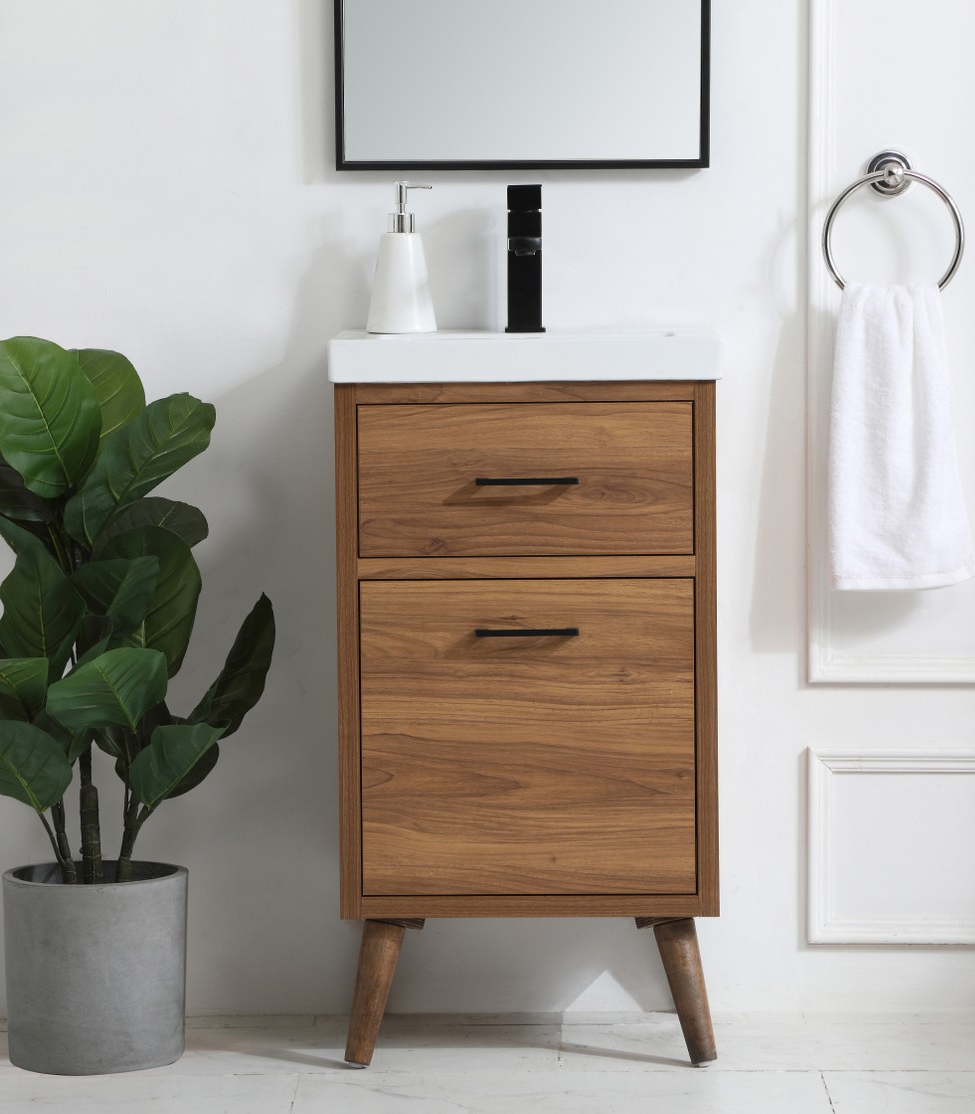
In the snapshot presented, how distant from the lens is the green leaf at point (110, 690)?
4.43 feet

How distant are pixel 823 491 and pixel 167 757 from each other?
933 mm

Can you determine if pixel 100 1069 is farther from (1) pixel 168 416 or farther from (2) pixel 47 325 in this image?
(2) pixel 47 325

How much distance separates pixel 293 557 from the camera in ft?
5.69

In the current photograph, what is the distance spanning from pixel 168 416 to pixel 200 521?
0.17m

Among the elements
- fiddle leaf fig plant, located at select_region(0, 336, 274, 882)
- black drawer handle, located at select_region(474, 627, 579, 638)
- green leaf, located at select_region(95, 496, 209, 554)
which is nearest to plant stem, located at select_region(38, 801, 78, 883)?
fiddle leaf fig plant, located at select_region(0, 336, 274, 882)

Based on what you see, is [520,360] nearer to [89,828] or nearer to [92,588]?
[92,588]

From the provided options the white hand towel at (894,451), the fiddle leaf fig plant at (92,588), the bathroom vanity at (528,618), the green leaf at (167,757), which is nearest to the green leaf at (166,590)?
the fiddle leaf fig plant at (92,588)

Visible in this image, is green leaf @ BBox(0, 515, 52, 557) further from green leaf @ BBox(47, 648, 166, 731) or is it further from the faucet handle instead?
the faucet handle

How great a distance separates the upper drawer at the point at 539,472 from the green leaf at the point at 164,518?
0.87 feet

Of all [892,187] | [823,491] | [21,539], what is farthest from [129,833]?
[892,187]

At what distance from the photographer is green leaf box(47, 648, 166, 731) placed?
4.43 feet

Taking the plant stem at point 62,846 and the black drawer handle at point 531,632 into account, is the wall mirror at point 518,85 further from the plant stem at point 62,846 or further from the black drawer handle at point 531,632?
the plant stem at point 62,846

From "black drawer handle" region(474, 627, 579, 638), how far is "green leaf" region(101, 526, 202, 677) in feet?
1.17

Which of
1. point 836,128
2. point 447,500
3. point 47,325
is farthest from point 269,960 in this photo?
point 836,128
